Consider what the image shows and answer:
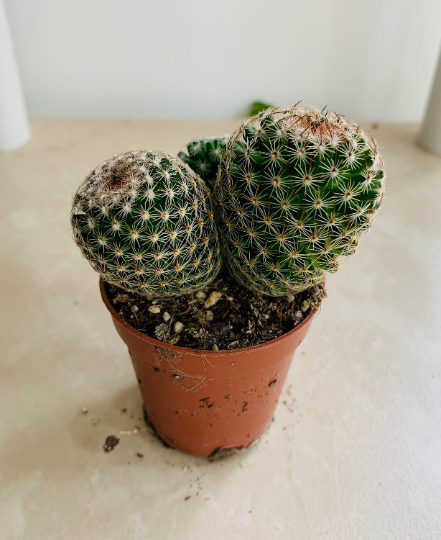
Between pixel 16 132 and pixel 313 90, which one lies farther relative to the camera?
pixel 313 90

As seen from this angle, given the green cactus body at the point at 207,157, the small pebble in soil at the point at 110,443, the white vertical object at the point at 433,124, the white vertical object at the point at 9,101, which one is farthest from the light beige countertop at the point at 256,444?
the white vertical object at the point at 433,124

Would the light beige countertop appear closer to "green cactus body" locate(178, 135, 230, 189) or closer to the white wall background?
"green cactus body" locate(178, 135, 230, 189)

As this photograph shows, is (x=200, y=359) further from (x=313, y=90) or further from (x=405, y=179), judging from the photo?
(x=313, y=90)

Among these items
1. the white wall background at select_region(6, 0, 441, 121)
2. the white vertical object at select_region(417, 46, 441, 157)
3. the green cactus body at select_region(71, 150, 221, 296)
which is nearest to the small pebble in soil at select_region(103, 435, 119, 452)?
the green cactus body at select_region(71, 150, 221, 296)

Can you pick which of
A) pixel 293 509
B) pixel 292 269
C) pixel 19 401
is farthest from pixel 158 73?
pixel 293 509

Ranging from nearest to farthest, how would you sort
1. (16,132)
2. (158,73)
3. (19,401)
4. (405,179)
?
(19,401) < (405,179) < (16,132) < (158,73)

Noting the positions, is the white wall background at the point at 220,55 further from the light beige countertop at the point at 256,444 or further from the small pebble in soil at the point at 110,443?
the small pebble in soil at the point at 110,443

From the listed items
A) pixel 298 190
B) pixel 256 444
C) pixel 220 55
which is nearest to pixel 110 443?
pixel 256 444
